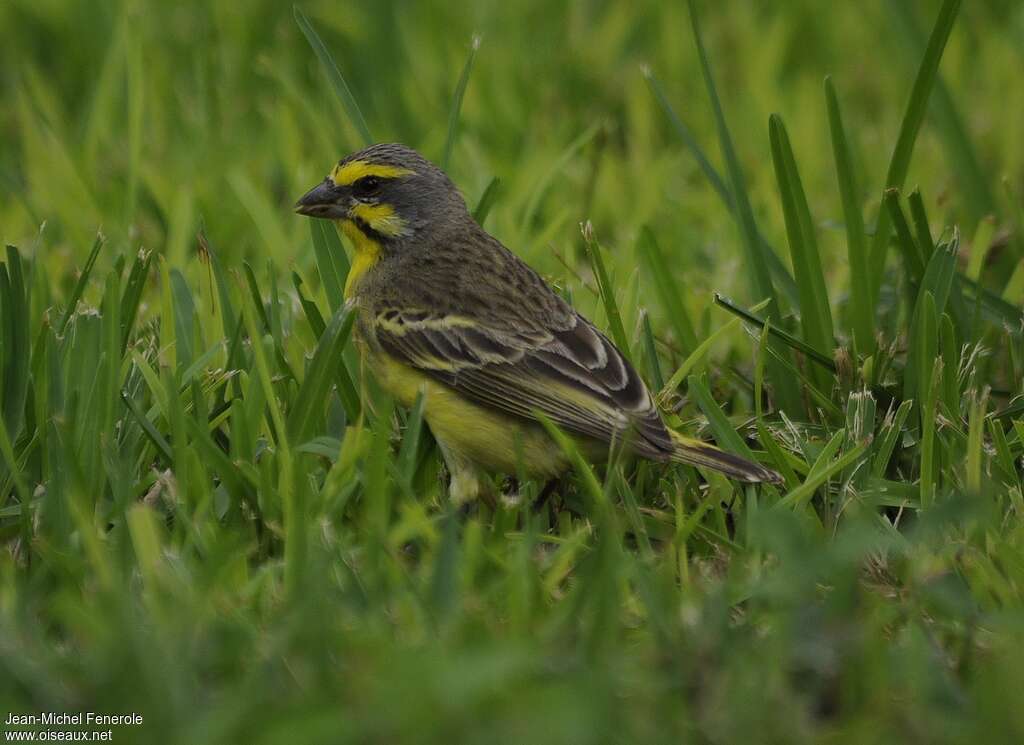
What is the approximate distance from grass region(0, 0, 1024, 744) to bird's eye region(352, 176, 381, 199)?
0.17 meters

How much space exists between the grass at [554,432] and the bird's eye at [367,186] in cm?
17

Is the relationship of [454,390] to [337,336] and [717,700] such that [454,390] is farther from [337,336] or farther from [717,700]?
[717,700]

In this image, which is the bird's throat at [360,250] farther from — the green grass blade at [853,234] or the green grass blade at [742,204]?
the green grass blade at [853,234]

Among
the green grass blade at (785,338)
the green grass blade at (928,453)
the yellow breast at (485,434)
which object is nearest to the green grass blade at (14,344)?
the yellow breast at (485,434)

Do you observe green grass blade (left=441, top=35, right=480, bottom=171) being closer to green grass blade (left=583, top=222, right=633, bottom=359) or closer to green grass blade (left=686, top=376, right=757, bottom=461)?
green grass blade (left=583, top=222, right=633, bottom=359)

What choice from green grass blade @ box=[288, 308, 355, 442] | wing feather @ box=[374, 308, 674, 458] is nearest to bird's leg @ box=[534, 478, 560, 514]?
wing feather @ box=[374, 308, 674, 458]

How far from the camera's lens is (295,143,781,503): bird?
3701mm

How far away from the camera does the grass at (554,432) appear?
252cm

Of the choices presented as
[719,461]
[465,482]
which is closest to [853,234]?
[719,461]

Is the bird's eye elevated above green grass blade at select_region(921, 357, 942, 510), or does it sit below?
above

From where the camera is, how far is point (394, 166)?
4.49 metres

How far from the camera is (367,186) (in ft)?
14.7

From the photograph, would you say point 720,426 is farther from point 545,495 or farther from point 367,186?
point 367,186

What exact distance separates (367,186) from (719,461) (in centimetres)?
149
